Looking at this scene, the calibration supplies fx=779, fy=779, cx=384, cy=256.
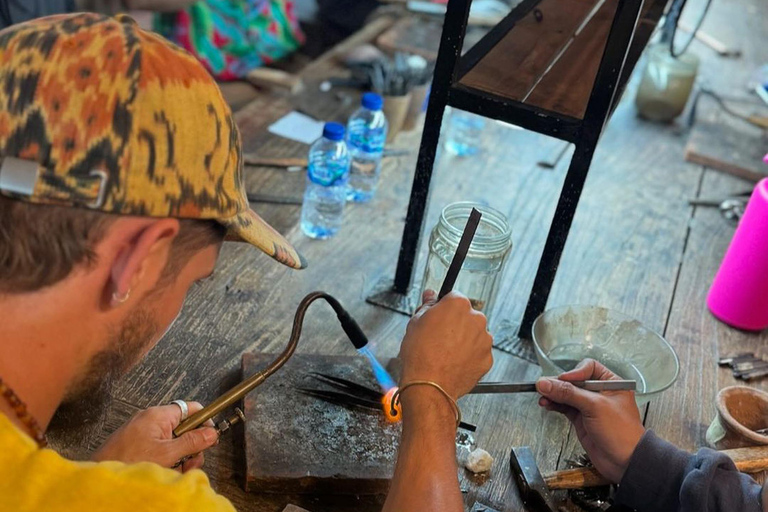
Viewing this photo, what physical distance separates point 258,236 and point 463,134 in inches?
47.9

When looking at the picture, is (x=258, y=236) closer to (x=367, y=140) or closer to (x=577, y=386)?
(x=577, y=386)

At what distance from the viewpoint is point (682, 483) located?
1022 mm

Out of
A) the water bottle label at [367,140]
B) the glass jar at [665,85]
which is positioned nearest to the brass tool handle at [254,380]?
the water bottle label at [367,140]

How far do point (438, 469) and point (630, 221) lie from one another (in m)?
1.06

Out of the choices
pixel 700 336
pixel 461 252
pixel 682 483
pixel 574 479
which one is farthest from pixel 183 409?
pixel 700 336

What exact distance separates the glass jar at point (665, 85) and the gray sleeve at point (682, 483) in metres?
1.46

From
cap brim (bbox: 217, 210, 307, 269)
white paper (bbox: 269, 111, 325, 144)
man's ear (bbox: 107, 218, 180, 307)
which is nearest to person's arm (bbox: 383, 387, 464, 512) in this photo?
cap brim (bbox: 217, 210, 307, 269)

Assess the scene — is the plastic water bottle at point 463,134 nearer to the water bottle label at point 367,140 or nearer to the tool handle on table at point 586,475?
the water bottle label at point 367,140

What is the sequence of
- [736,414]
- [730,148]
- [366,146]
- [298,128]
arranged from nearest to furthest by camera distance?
1. [736,414]
2. [366,146]
3. [298,128]
4. [730,148]

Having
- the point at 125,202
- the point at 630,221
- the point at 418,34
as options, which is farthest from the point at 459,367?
the point at 418,34

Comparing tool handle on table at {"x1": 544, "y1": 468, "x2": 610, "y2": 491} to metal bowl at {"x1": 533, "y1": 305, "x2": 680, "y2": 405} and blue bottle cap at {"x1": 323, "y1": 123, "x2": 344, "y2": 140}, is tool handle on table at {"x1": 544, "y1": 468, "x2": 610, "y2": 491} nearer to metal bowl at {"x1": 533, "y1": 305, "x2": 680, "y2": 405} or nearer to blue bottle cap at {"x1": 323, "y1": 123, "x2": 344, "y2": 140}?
metal bowl at {"x1": 533, "y1": 305, "x2": 680, "y2": 405}

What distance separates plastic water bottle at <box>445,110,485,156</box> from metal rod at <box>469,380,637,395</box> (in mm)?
938

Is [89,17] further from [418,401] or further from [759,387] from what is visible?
[759,387]

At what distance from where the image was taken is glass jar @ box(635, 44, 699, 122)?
225 centimetres
